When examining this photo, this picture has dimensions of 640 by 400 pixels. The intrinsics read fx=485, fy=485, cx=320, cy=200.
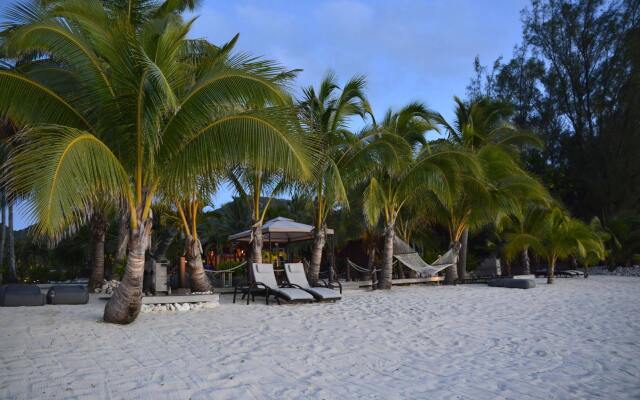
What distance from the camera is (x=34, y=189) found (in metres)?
4.80

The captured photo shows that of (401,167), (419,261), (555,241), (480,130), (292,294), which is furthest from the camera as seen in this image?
(480,130)

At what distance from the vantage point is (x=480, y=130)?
16703mm

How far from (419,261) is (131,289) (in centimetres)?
872

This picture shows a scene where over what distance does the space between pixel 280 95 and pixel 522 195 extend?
1102cm

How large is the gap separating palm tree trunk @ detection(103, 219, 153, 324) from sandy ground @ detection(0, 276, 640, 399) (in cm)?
29

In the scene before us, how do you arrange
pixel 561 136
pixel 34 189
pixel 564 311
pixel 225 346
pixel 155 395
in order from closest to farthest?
pixel 155 395, pixel 34 189, pixel 225 346, pixel 564 311, pixel 561 136

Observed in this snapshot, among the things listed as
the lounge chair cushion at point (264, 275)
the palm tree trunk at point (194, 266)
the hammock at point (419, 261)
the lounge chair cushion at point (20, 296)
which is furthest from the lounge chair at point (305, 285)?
the lounge chair cushion at point (20, 296)

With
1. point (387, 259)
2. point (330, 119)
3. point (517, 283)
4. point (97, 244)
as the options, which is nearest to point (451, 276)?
point (517, 283)

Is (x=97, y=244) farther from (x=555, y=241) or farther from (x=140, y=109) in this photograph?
(x=555, y=241)

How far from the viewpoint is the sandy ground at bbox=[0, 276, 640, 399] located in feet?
12.1

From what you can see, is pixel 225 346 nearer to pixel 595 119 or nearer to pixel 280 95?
pixel 280 95

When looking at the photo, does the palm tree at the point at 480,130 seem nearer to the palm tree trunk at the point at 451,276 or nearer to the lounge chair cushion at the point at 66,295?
the palm tree trunk at the point at 451,276

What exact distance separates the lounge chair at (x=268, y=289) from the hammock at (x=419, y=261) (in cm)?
419

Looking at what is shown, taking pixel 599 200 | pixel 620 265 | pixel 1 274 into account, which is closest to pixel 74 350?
pixel 1 274
